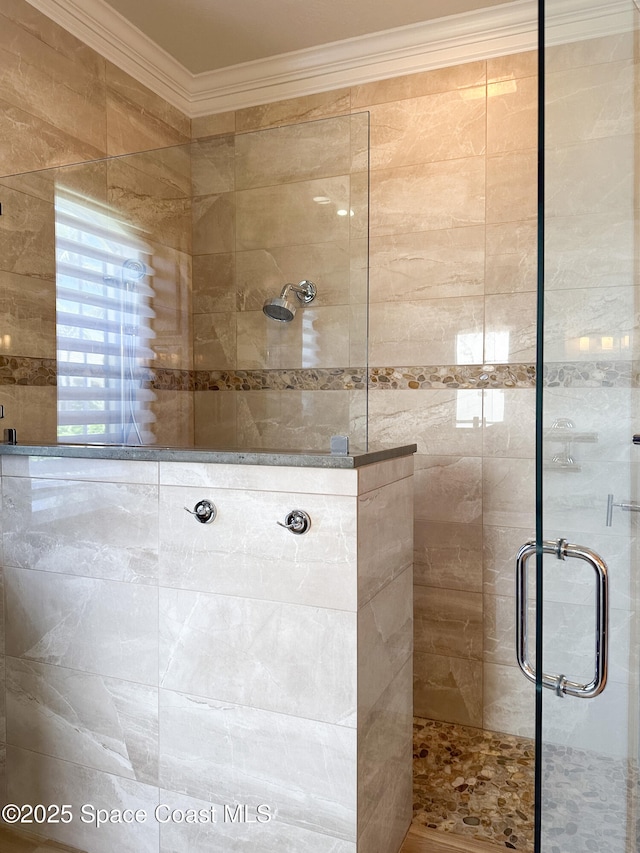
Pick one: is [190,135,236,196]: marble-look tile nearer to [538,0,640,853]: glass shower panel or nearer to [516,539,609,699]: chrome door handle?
[538,0,640,853]: glass shower panel

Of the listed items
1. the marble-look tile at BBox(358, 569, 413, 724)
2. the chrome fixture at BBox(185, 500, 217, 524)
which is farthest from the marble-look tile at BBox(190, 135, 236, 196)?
the marble-look tile at BBox(358, 569, 413, 724)

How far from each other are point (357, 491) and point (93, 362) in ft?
3.15

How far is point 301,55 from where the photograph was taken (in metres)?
2.57

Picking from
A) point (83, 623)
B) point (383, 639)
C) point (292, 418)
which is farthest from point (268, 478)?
point (83, 623)

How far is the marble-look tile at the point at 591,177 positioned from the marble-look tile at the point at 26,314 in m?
1.55

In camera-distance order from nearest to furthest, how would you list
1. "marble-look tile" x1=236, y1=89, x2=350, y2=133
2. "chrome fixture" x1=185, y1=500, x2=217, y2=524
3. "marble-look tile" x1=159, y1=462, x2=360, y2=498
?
1. "marble-look tile" x1=159, y1=462, x2=360, y2=498
2. "chrome fixture" x1=185, y1=500, x2=217, y2=524
3. "marble-look tile" x1=236, y1=89, x2=350, y2=133

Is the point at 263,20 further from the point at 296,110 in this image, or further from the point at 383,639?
the point at 383,639

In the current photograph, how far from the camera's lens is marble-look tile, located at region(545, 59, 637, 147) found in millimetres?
783

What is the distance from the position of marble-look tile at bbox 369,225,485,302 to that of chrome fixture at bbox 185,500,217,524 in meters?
1.39

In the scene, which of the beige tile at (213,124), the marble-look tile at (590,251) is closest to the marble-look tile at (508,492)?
the marble-look tile at (590,251)

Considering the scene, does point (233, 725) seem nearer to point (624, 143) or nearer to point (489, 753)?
point (489, 753)

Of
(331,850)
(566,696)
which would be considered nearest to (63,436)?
(331,850)

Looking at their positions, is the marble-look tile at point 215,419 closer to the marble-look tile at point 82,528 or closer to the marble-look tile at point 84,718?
the marble-look tile at point 82,528

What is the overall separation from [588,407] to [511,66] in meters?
2.06
